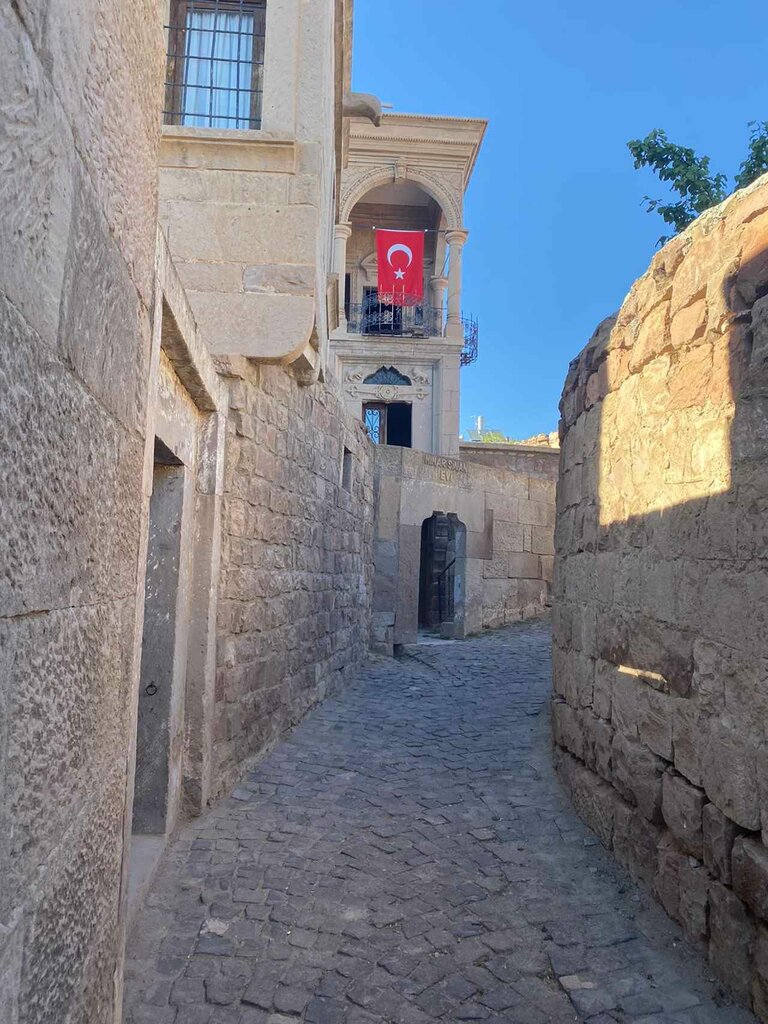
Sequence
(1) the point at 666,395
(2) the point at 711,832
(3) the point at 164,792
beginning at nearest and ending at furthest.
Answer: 1. (2) the point at 711,832
2. (1) the point at 666,395
3. (3) the point at 164,792

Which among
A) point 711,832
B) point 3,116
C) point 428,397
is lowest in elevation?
point 711,832

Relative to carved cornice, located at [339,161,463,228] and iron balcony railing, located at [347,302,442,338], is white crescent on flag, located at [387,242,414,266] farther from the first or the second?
iron balcony railing, located at [347,302,442,338]

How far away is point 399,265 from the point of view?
1714cm

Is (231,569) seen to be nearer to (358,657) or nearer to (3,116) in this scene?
(3,116)

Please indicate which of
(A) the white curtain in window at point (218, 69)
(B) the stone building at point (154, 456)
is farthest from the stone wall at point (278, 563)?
(A) the white curtain in window at point (218, 69)

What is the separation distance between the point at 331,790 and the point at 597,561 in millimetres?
1886

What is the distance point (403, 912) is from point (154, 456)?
215 centimetres

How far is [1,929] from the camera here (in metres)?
1.00

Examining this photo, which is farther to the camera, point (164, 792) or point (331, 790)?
point (331, 790)

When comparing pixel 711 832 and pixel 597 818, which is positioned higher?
pixel 711 832

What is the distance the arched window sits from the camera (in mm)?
18234

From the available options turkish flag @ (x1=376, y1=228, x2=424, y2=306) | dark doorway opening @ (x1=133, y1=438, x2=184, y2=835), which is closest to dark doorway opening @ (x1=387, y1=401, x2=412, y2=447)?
turkish flag @ (x1=376, y1=228, x2=424, y2=306)

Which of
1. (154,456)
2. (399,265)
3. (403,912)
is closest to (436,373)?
(399,265)

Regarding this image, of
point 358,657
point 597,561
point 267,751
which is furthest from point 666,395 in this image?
point 358,657
